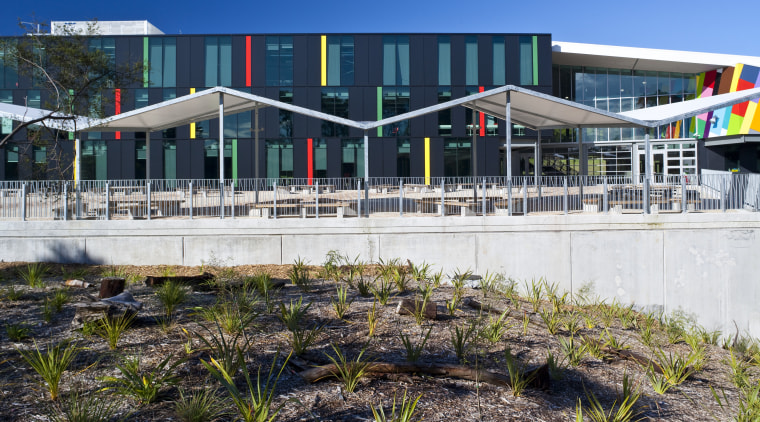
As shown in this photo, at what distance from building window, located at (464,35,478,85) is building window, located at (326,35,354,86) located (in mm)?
7399

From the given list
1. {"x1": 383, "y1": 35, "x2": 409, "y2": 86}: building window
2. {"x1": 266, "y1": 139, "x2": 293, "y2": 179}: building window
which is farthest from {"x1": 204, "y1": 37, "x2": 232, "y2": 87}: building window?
{"x1": 383, "y1": 35, "x2": 409, "y2": 86}: building window

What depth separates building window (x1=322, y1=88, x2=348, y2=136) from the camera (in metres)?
38.6

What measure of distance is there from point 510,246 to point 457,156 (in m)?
24.2

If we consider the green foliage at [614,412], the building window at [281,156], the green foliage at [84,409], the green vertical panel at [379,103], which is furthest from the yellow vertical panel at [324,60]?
the green foliage at [84,409]

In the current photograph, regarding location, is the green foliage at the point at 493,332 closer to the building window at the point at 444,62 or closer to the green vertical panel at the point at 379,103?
the green vertical panel at the point at 379,103

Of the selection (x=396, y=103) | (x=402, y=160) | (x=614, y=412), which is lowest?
(x=614, y=412)

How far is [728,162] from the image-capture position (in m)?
38.0

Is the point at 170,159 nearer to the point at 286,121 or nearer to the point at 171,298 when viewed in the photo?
the point at 286,121

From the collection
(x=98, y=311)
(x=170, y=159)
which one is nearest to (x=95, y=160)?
(x=170, y=159)

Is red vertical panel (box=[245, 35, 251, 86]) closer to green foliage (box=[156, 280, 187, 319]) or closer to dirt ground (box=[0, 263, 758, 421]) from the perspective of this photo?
dirt ground (box=[0, 263, 758, 421])

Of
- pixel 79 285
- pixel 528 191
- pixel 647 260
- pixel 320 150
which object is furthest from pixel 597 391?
pixel 320 150

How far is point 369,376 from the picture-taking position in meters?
5.74

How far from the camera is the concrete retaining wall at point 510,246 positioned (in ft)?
49.5

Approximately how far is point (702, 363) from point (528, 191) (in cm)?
972
